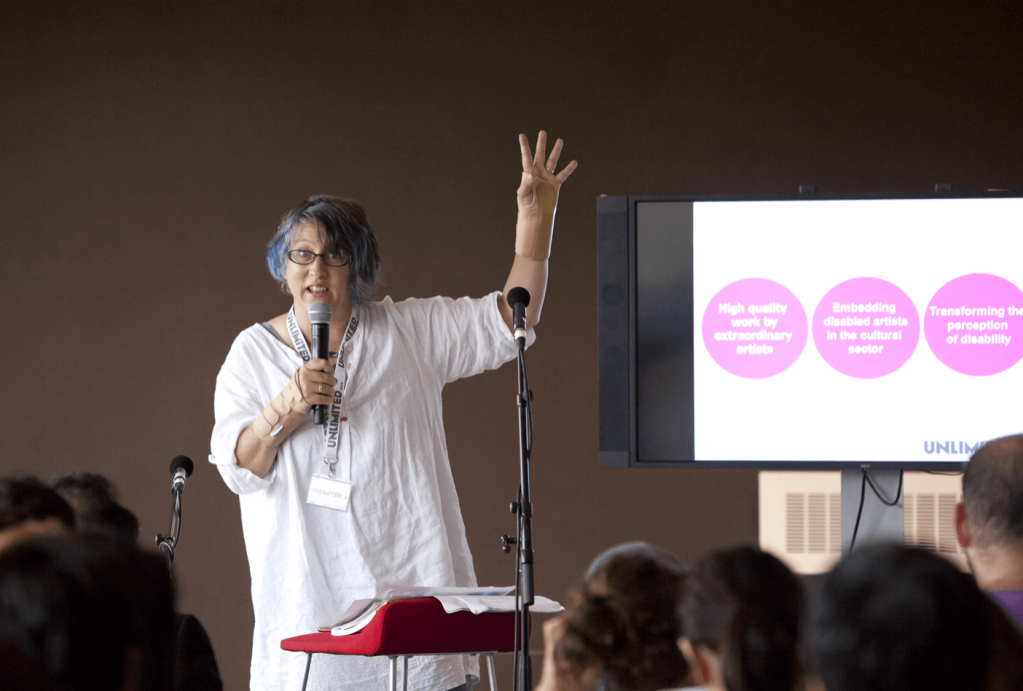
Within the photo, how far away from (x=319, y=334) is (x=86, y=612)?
171cm

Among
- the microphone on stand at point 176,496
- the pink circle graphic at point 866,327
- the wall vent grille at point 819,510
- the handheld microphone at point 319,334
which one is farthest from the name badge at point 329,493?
the wall vent grille at point 819,510

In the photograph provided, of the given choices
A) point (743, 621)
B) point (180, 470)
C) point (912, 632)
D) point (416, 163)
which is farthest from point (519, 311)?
point (416, 163)

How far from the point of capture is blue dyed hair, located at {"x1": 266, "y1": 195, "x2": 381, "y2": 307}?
8.61 ft

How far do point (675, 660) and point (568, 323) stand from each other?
3.64m

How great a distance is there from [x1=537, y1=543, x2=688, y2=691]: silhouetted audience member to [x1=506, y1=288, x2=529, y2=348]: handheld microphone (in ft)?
2.88

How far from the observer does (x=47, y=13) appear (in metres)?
5.03

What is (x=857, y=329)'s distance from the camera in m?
2.44

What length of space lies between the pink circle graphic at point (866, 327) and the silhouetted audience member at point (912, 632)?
168cm

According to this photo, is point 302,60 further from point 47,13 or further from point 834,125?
point 834,125

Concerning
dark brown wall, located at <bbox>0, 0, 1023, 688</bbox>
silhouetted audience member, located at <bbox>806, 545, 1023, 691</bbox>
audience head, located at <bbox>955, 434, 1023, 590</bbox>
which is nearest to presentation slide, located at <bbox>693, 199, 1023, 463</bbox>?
audience head, located at <bbox>955, 434, 1023, 590</bbox>

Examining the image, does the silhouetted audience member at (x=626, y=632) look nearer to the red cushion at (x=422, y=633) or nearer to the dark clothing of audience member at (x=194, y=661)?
the dark clothing of audience member at (x=194, y=661)

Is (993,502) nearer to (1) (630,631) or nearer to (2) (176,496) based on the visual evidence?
(1) (630,631)

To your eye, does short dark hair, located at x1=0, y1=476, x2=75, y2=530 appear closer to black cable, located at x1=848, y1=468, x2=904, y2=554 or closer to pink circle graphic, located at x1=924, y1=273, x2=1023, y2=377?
black cable, located at x1=848, y1=468, x2=904, y2=554

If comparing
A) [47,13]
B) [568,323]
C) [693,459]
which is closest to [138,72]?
[47,13]
